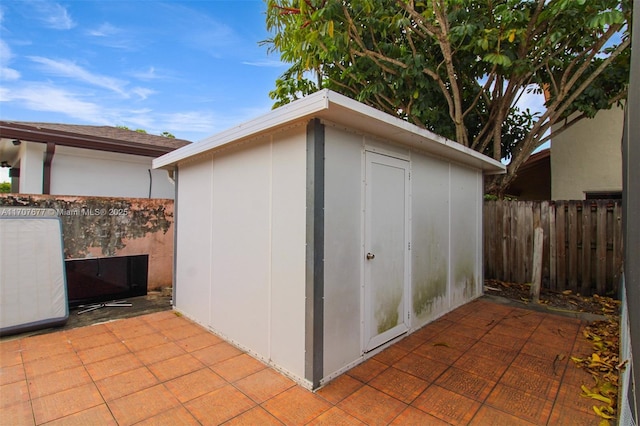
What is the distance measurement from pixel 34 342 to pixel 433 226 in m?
4.96

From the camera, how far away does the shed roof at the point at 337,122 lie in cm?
220

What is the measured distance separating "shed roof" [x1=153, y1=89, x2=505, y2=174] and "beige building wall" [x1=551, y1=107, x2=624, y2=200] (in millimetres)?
4443

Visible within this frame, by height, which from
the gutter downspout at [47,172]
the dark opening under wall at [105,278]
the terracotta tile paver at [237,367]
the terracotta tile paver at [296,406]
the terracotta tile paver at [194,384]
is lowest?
the terracotta tile paver at [237,367]

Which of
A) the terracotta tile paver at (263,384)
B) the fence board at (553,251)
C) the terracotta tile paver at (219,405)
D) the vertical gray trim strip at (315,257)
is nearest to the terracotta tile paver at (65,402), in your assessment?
the terracotta tile paver at (219,405)

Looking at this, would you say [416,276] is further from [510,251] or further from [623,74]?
[623,74]

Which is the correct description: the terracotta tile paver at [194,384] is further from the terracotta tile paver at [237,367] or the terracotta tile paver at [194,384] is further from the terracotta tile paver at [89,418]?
the terracotta tile paver at [89,418]

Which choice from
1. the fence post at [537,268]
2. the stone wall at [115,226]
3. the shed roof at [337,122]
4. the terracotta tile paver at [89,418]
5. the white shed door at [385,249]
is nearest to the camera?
the terracotta tile paver at [89,418]

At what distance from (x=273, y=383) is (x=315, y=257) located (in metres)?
1.16

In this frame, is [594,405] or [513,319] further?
[513,319]

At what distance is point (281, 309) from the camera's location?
9.03 feet

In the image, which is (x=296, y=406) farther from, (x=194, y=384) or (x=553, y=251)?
(x=553, y=251)

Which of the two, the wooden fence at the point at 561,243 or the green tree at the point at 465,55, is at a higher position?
the green tree at the point at 465,55

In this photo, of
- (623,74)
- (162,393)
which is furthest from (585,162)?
(162,393)

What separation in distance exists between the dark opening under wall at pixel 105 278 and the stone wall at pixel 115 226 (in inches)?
4.0
